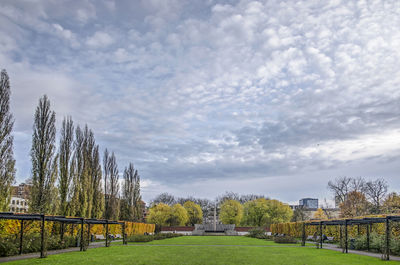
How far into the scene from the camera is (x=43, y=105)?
30.4 meters

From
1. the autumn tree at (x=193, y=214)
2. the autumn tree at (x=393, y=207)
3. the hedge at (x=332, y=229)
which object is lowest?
the autumn tree at (x=193, y=214)

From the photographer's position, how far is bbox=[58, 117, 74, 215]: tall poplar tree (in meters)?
33.2

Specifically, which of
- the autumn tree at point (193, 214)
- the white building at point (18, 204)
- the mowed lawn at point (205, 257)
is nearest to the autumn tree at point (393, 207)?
the mowed lawn at point (205, 257)

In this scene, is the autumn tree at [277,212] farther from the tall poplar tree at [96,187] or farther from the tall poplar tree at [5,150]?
the tall poplar tree at [5,150]

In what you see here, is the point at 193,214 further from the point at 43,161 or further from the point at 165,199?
the point at 43,161

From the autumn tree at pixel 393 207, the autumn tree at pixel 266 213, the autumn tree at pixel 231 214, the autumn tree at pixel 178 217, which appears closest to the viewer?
the autumn tree at pixel 393 207

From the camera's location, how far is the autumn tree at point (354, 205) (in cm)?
5797

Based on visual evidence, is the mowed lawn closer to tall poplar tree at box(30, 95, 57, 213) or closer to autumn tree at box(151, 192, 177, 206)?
tall poplar tree at box(30, 95, 57, 213)

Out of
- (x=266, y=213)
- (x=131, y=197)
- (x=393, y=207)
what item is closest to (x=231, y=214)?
(x=266, y=213)

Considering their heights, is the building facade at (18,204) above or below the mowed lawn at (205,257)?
below

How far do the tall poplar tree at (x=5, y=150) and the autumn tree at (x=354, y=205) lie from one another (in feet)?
170

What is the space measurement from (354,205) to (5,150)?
5664cm

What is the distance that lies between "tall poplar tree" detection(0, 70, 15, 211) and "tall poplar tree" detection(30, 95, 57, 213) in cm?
335

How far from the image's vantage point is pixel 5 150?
2341 cm
